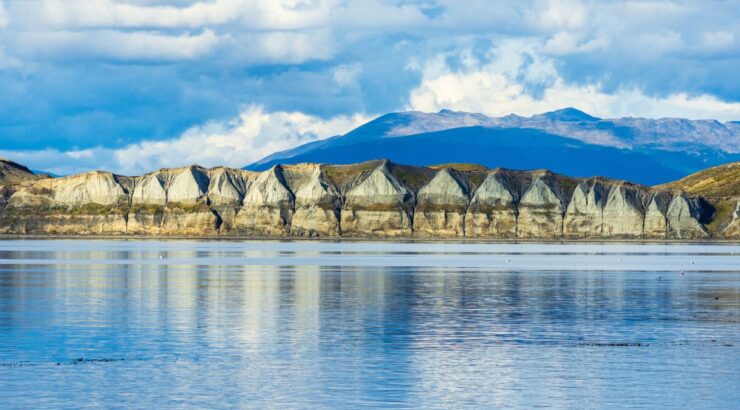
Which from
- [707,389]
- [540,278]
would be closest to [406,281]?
[540,278]

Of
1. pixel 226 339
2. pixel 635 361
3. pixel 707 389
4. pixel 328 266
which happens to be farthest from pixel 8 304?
pixel 328 266

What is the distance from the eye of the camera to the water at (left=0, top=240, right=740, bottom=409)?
106 ft

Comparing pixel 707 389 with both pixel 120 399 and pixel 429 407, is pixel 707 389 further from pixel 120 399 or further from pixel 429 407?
pixel 120 399

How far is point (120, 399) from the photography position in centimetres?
3131

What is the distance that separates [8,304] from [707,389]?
38641mm

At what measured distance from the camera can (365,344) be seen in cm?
4303

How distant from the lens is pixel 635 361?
127 ft

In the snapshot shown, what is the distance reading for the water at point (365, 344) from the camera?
106 feet

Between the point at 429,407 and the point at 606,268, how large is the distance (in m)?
80.3

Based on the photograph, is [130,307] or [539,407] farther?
[130,307]

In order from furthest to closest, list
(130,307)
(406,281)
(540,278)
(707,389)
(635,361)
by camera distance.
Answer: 1. (540,278)
2. (406,281)
3. (130,307)
4. (635,361)
5. (707,389)

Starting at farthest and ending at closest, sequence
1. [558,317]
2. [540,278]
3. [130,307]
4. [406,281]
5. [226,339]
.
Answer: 1. [540,278]
2. [406,281]
3. [130,307]
4. [558,317]
5. [226,339]

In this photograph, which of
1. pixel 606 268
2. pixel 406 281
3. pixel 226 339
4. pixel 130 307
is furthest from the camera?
pixel 606 268

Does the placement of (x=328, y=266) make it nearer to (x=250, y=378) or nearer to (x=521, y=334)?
(x=521, y=334)
